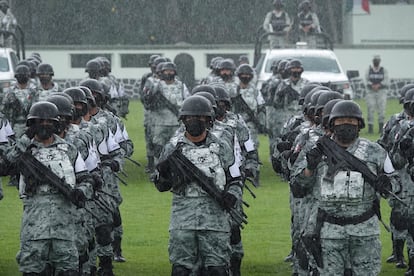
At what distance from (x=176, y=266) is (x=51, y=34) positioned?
34.3m

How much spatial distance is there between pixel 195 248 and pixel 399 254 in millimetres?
4531

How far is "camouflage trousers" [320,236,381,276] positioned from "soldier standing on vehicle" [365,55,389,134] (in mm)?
21714

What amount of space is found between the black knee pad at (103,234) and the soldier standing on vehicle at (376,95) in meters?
18.9

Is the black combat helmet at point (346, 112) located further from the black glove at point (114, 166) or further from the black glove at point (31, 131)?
the black glove at point (114, 166)

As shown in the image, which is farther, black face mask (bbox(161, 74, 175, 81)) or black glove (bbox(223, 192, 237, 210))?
black face mask (bbox(161, 74, 175, 81))

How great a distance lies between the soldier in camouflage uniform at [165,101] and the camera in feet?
77.9

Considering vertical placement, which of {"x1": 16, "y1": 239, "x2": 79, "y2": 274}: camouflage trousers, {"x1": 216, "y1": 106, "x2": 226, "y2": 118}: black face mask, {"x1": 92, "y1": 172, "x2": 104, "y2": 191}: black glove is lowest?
{"x1": 16, "y1": 239, "x2": 79, "y2": 274}: camouflage trousers

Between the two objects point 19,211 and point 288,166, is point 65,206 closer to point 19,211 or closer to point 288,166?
point 288,166

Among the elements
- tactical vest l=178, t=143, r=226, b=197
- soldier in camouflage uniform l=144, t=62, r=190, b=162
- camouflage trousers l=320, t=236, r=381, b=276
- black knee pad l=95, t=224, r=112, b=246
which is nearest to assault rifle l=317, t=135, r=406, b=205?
camouflage trousers l=320, t=236, r=381, b=276

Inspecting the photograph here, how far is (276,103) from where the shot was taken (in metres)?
23.9

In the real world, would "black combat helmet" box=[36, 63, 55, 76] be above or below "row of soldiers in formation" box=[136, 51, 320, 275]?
above

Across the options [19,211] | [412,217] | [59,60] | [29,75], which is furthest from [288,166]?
[59,60]

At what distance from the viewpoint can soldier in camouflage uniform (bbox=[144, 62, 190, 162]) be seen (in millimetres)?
23750

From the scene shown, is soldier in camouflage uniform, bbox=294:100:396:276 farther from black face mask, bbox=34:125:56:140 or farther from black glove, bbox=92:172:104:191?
black face mask, bbox=34:125:56:140
